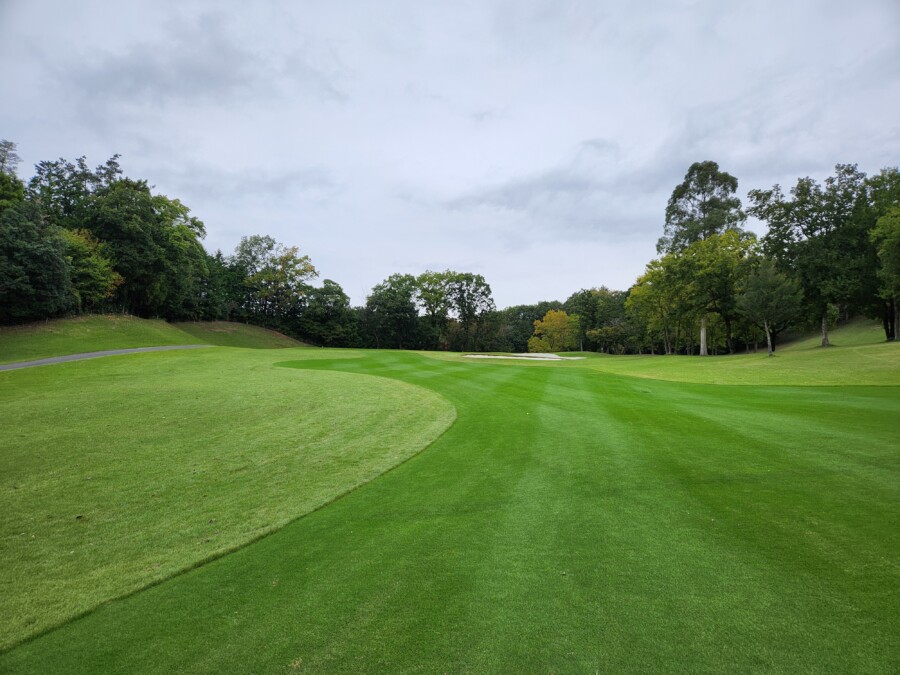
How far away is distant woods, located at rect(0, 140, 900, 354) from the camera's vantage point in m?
29.4

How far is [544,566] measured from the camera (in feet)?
12.1

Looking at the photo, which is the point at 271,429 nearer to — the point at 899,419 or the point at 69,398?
the point at 69,398

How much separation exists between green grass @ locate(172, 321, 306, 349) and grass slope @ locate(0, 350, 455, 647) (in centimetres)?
3542

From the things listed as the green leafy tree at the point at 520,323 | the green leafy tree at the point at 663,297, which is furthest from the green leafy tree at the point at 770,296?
the green leafy tree at the point at 520,323

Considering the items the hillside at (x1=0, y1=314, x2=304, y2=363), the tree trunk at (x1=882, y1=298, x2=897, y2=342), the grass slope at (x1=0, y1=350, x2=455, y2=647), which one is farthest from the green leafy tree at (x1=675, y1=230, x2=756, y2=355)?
the hillside at (x1=0, y1=314, x2=304, y2=363)

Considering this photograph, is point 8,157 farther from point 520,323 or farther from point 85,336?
point 520,323

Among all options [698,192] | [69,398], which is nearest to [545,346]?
[698,192]

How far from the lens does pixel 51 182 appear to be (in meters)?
45.3

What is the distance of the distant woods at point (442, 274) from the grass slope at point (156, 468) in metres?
28.0

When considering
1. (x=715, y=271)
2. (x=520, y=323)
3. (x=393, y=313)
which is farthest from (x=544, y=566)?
(x=520, y=323)

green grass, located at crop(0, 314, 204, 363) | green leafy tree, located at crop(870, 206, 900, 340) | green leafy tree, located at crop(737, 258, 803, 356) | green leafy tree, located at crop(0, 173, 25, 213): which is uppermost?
green leafy tree, located at crop(0, 173, 25, 213)

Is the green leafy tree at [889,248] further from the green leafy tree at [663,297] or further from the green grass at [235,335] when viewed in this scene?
the green grass at [235,335]

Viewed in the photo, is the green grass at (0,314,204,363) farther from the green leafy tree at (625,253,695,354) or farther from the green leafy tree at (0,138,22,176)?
the green leafy tree at (625,253,695,354)

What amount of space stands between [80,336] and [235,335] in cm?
1959
